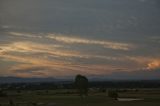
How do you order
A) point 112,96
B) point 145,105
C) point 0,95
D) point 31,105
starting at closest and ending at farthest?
point 145,105
point 31,105
point 112,96
point 0,95

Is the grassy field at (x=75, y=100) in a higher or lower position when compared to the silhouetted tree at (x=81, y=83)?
lower

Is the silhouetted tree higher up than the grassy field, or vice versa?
the silhouetted tree

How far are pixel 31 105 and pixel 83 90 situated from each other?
11.3 m

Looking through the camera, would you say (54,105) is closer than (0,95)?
Yes

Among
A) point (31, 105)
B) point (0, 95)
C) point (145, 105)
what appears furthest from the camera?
point (0, 95)

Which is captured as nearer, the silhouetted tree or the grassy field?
the grassy field

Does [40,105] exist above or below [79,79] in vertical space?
below

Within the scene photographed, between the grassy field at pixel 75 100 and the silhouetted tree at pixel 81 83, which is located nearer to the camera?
the grassy field at pixel 75 100

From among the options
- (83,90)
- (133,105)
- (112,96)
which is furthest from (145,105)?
(112,96)

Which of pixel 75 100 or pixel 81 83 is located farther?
pixel 75 100

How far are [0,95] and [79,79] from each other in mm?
52797

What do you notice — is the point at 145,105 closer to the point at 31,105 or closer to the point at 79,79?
the point at 79,79

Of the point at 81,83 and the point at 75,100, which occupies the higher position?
the point at 81,83

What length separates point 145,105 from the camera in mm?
69812
